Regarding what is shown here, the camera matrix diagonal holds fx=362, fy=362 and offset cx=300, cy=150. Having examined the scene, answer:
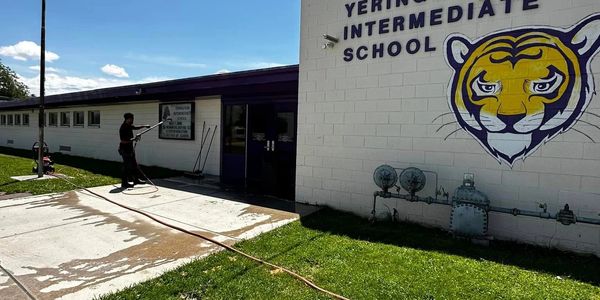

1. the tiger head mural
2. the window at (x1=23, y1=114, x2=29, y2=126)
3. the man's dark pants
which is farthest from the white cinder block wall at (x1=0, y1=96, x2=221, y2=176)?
the tiger head mural

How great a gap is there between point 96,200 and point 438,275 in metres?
6.46

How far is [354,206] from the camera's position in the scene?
6465 mm

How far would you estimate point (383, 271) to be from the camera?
12.7ft

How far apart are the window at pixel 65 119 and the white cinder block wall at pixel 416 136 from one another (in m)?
15.4

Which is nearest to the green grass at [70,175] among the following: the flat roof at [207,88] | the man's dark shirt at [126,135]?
the man's dark shirt at [126,135]

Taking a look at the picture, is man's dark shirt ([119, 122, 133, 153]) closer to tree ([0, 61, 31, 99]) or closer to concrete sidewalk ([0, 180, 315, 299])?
concrete sidewalk ([0, 180, 315, 299])

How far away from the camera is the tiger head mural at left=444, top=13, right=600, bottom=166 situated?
14.8 feet

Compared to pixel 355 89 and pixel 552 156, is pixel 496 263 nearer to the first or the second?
pixel 552 156

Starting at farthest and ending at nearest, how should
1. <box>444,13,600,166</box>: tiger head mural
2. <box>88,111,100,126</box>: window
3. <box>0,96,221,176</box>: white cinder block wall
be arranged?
<box>88,111,100,126</box>: window
<box>0,96,221,176</box>: white cinder block wall
<box>444,13,600,166</box>: tiger head mural

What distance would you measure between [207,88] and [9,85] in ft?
258

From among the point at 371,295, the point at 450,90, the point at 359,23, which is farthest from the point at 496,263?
the point at 359,23

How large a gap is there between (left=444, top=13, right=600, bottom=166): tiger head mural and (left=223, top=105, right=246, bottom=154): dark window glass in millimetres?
5684

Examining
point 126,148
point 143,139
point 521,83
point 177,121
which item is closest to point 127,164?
point 126,148

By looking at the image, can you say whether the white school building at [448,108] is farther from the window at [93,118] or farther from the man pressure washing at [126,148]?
the window at [93,118]
